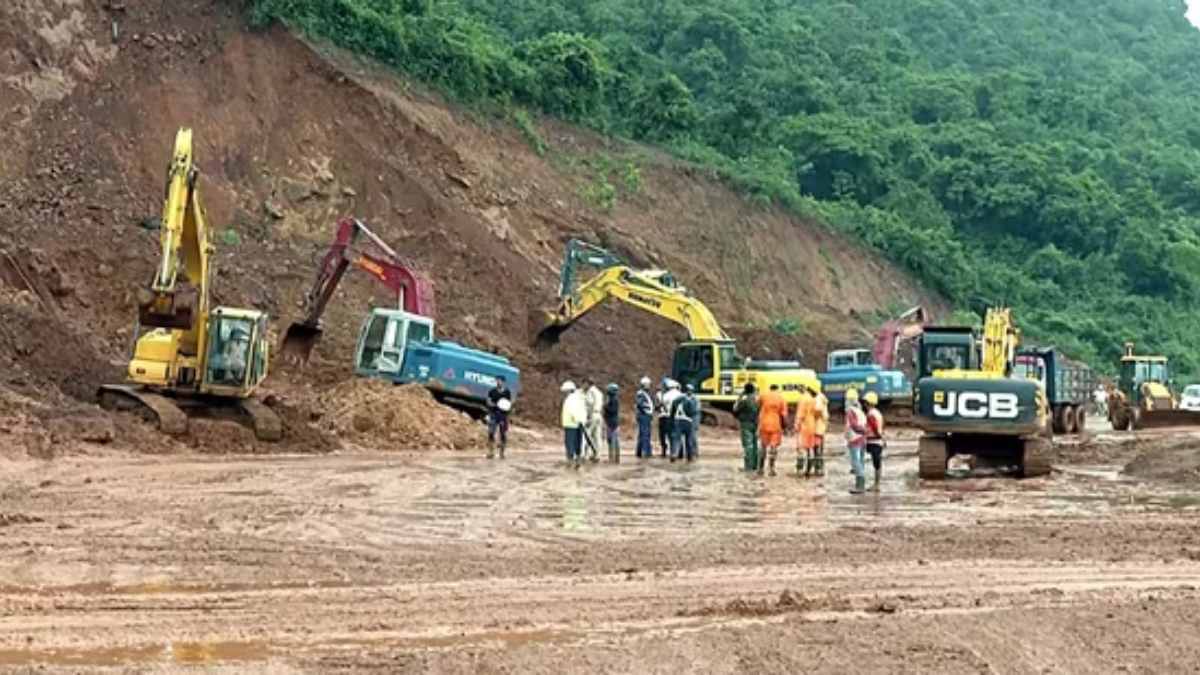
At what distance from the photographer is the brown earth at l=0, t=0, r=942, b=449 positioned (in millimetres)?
36219

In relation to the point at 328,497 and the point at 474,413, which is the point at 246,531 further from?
the point at 474,413

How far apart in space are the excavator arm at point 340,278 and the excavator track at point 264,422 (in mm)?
5717

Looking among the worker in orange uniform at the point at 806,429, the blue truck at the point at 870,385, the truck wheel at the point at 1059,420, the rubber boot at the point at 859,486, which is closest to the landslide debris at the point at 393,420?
the worker in orange uniform at the point at 806,429

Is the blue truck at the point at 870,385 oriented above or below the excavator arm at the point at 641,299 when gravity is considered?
below

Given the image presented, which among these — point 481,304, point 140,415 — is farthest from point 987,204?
point 140,415

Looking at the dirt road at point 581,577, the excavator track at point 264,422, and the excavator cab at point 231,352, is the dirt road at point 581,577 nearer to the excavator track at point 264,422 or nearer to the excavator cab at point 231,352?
the excavator track at point 264,422

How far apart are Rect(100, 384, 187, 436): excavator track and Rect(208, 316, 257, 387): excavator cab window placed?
94 centimetres

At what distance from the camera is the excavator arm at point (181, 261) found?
2712 cm

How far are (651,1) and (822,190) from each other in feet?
48.7

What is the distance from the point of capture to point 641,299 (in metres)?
41.7

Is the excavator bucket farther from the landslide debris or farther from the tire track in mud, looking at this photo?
the tire track in mud

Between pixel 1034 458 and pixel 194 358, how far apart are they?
47.7 ft

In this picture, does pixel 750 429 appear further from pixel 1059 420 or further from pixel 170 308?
pixel 1059 420

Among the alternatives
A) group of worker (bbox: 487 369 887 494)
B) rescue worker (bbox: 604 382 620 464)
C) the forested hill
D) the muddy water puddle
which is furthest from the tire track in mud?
the forested hill
